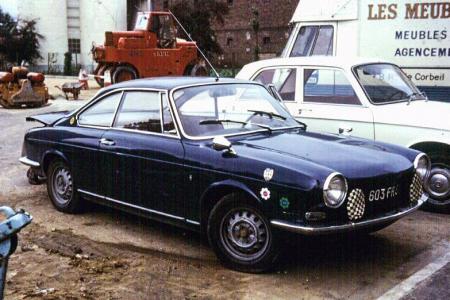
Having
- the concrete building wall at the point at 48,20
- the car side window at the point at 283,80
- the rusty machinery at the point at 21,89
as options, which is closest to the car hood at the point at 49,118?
the car side window at the point at 283,80

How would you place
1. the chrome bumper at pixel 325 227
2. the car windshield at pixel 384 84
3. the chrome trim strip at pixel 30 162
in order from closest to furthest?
the chrome bumper at pixel 325 227
the chrome trim strip at pixel 30 162
the car windshield at pixel 384 84

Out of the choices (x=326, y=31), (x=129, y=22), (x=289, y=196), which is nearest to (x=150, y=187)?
(x=289, y=196)

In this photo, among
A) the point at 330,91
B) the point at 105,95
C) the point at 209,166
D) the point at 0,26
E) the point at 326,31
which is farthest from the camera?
the point at 0,26

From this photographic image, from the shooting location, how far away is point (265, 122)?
5.87 meters

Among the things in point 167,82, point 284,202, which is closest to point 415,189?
point 284,202

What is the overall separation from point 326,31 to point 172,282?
678 cm

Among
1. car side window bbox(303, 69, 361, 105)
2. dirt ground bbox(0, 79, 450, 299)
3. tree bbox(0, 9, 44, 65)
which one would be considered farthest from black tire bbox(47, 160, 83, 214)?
tree bbox(0, 9, 44, 65)

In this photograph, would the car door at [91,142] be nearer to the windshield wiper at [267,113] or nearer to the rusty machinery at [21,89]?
the windshield wiper at [267,113]

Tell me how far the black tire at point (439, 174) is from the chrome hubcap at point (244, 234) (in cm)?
280

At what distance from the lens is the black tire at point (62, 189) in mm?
6656

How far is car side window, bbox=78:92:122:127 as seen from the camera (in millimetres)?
6270

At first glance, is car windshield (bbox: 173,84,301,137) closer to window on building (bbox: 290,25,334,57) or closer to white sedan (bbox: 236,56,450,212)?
white sedan (bbox: 236,56,450,212)

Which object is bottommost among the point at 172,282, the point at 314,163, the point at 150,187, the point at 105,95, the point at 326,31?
the point at 172,282

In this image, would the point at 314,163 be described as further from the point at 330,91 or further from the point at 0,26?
the point at 0,26
